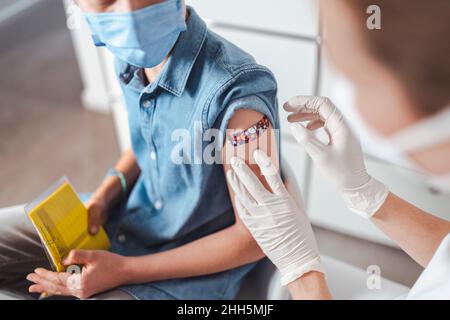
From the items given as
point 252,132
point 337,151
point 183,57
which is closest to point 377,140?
point 337,151

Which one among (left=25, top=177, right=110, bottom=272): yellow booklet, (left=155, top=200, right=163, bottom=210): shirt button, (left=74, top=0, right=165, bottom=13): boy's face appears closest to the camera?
(left=74, top=0, right=165, bottom=13): boy's face

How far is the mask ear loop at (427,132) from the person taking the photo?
1.78 feet

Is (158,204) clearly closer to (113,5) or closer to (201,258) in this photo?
(201,258)

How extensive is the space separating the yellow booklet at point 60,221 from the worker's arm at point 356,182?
1.35 ft

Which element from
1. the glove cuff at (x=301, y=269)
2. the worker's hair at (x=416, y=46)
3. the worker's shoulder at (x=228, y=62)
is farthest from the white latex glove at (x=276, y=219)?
the worker's hair at (x=416, y=46)

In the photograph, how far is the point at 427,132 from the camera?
553mm

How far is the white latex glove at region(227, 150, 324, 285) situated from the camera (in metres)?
0.69

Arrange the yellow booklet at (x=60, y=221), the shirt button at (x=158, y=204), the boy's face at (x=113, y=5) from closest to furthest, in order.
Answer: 1. the boy's face at (x=113, y=5)
2. the yellow booklet at (x=60, y=221)
3. the shirt button at (x=158, y=204)

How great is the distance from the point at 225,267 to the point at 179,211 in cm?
13

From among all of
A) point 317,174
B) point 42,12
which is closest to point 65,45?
point 42,12

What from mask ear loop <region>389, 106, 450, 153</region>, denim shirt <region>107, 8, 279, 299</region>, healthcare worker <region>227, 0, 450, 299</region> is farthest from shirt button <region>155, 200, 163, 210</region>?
mask ear loop <region>389, 106, 450, 153</region>

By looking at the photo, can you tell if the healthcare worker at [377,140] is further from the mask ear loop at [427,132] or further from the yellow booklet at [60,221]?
the yellow booklet at [60,221]

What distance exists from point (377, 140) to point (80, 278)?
53 cm

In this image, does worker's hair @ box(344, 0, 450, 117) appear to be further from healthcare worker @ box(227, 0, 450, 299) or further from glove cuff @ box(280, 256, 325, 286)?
glove cuff @ box(280, 256, 325, 286)
